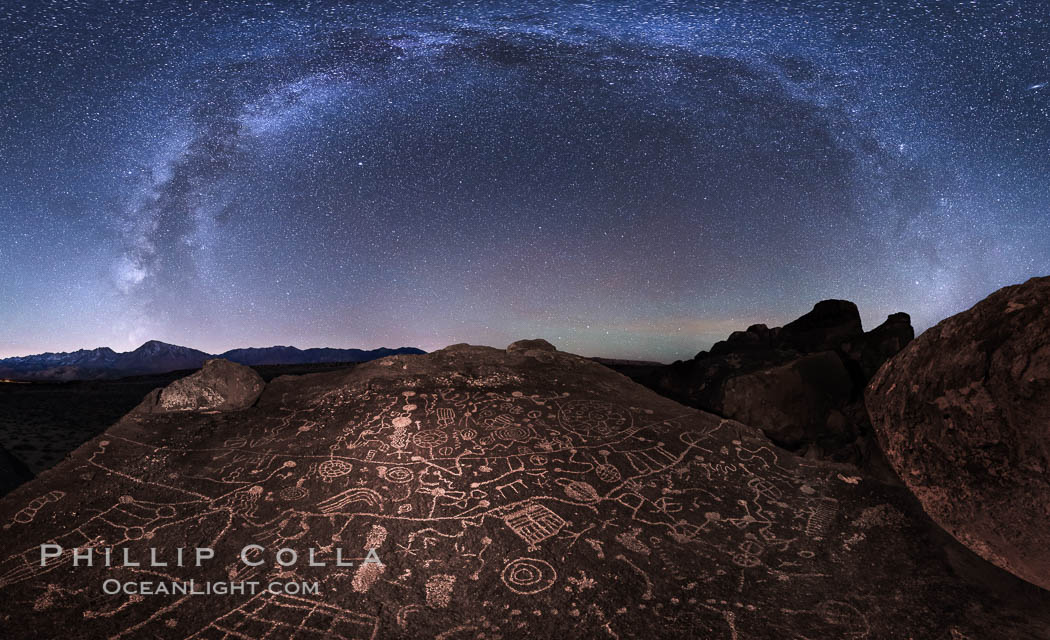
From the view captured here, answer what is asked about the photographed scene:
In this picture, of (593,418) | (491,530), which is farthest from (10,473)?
(593,418)

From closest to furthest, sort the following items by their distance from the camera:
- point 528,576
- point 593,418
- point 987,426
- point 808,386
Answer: point 987,426, point 528,576, point 593,418, point 808,386

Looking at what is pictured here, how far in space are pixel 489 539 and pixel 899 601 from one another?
3.24 metres

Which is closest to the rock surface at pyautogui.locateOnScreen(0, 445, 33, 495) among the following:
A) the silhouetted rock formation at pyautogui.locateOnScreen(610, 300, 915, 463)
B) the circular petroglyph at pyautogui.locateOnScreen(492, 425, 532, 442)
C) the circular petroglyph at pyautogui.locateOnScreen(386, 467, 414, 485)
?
the circular petroglyph at pyautogui.locateOnScreen(386, 467, 414, 485)

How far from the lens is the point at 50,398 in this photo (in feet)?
71.5

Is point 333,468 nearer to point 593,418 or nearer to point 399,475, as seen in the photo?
point 399,475

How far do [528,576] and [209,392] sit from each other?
5311 millimetres

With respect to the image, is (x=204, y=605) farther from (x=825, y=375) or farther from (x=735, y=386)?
(x=825, y=375)

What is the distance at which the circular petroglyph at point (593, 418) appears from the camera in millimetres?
5730

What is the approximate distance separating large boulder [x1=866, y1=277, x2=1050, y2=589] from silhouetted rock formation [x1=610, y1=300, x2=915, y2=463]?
23.3 feet

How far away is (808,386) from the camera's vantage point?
11625 millimetres

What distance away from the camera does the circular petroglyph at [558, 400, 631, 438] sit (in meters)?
5.73

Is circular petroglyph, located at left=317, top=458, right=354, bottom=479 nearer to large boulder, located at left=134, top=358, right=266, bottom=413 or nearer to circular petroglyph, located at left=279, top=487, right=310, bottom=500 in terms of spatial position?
circular petroglyph, located at left=279, top=487, right=310, bottom=500

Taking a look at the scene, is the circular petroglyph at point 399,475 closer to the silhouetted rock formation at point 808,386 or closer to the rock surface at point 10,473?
the rock surface at point 10,473

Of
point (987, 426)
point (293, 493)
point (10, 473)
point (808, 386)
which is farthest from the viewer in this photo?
point (808, 386)
